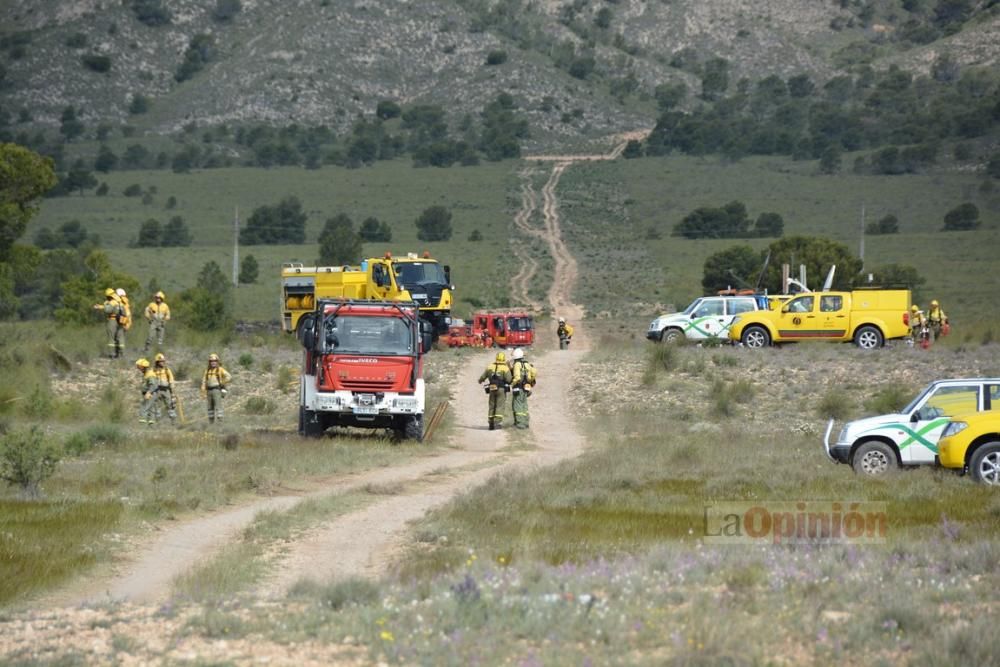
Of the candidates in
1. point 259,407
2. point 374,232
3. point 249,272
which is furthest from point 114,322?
point 374,232

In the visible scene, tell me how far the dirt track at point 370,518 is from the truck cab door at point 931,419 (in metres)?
5.61

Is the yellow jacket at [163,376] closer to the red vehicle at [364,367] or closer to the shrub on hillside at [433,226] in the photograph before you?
the red vehicle at [364,367]

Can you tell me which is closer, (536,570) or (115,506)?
(536,570)

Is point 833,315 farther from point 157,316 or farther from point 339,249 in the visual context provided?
point 339,249

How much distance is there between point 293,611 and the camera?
11.6 m

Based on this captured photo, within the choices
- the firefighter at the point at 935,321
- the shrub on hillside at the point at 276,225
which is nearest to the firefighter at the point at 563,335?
the firefighter at the point at 935,321

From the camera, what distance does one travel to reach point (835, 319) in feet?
148

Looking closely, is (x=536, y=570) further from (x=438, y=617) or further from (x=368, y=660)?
(x=368, y=660)

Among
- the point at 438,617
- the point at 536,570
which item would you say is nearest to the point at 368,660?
the point at 438,617

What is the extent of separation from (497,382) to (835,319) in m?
18.7

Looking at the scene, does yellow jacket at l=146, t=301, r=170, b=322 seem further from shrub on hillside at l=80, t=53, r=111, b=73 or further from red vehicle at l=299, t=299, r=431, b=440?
shrub on hillside at l=80, t=53, r=111, b=73

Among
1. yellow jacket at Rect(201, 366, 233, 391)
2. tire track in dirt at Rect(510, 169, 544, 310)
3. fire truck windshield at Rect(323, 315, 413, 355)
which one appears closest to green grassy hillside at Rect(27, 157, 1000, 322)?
tire track in dirt at Rect(510, 169, 544, 310)

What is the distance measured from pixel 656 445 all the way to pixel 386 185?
112434 mm

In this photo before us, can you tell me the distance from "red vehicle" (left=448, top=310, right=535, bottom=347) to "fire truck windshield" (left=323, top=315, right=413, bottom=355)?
2838cm
